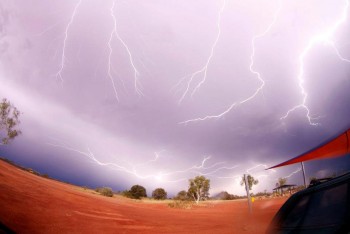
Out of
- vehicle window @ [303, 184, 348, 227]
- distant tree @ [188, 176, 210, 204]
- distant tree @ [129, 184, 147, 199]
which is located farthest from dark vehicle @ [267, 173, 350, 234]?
distant tree @ [129, 184, 147, 199]

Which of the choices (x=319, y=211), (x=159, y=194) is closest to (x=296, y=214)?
(x=319, y=211)

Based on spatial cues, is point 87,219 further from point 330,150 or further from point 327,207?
point 330,150

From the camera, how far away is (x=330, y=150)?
10.6 m

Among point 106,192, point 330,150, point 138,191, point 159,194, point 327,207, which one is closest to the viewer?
point 327,207

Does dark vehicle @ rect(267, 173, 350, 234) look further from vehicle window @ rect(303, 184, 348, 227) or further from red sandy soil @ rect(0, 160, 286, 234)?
red sandy soil @ rect(0, 160, 286, 234)

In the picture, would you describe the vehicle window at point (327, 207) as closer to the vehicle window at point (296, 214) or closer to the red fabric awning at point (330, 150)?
the vehicle window at point (296, 214)

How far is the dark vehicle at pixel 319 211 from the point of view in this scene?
1979 mm

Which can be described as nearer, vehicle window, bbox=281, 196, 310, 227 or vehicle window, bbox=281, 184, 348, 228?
vehicle window, bbox=281, 184, 348, 228

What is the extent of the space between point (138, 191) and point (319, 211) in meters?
57.3

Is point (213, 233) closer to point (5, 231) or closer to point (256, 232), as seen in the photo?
point (256, 232)

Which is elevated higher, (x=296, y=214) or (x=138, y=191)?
(x=138, y=191)

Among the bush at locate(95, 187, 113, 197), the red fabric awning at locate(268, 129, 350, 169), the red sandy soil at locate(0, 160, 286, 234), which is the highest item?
the red fabric awning at locate(268, 129, 350, 169)

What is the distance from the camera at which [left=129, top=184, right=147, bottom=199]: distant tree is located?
174ft

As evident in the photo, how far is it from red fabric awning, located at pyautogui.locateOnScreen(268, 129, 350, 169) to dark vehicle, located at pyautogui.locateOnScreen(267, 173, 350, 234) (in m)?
8.53
